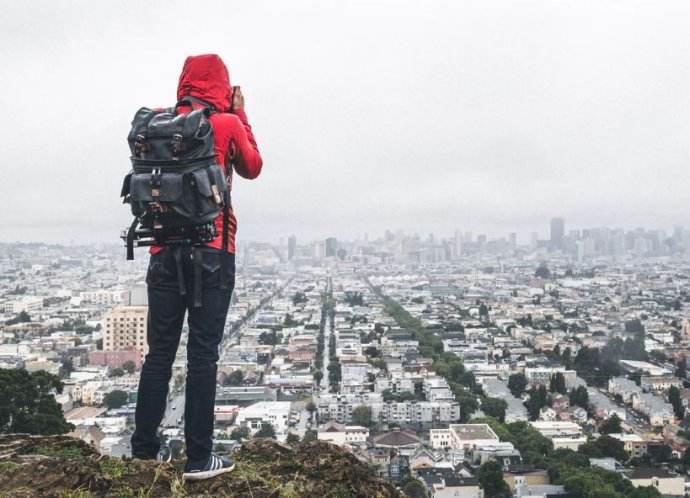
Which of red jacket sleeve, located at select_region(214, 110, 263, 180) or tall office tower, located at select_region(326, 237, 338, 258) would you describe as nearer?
red jacket sleeve, located at select_region(214, 110, 263, 180)

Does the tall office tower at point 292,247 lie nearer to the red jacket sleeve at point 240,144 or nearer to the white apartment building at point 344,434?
the white apartment building at point 344,434

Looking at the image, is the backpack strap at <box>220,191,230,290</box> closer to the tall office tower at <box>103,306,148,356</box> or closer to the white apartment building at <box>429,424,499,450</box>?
the white apartment building at <box>429,424,499,450</box>

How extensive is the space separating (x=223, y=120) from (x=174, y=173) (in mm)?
163

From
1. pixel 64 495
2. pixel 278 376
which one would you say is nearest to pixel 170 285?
pixel 64 495

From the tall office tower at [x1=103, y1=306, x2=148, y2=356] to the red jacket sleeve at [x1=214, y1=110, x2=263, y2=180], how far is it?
23634 millimetres

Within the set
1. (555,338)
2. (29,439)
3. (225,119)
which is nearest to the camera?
(225,119)

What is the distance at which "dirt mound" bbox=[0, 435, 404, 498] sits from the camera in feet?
4.72

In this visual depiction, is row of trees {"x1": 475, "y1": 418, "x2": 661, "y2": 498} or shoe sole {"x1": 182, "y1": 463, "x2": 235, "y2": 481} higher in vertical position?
shoe sole {"x1": 182, "y1": 463, "x2": 235, "y2": 481}

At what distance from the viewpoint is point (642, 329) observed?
3164 centimetres

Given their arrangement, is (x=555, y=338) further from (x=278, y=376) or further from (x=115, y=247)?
(x=115, y=247)

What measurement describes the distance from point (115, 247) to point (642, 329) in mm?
67965

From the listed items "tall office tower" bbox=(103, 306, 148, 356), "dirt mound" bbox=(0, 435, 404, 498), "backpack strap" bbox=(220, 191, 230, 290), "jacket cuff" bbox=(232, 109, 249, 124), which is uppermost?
"jacket cuff" bbox=(232, 109, 249, 124)

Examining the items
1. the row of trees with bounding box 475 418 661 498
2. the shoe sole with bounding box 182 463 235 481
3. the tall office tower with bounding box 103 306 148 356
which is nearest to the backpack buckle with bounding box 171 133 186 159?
the shoe sole with bounding box 182 463 235 481

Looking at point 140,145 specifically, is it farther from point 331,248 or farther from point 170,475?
point 331,248
